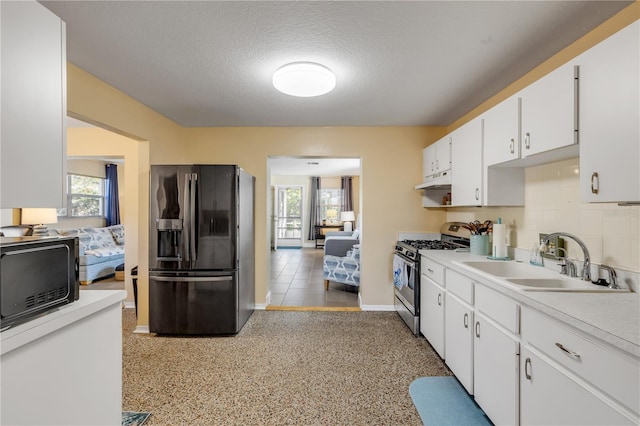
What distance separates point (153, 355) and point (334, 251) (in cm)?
280

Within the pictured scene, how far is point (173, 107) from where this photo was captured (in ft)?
9.77

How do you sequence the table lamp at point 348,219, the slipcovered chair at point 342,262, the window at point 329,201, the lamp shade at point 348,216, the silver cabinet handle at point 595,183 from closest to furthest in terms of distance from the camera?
the silver cabinet handle at point 595,183 < the slipcovered chair at point 342,262 < the table lamp at point 348,219 < the lamp shade at point 348,216 < the window at point 329,201

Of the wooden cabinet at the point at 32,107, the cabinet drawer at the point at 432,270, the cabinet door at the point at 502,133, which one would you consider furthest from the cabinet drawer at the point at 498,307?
the wooden cabinet at the point at 32,107

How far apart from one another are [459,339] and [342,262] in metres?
2.46

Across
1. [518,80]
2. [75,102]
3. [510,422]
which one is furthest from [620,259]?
[75,102]

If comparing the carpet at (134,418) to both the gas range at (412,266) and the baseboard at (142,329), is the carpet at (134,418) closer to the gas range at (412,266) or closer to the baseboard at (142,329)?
the baseboard at (142,329)

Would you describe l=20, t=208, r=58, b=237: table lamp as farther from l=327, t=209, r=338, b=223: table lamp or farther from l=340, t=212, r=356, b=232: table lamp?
l=327, t=209, r=338, b=223: table lamp

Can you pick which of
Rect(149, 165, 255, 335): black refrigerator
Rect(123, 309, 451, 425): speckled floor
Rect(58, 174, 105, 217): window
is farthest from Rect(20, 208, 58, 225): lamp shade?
Rect(58, 174, 105, 217): window

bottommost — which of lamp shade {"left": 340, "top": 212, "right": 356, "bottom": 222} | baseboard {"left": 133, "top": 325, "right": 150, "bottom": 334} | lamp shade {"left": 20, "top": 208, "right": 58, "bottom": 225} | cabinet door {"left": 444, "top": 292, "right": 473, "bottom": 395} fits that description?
baseboard {"left": 133, "top": 325, "right": 150, "bottom": 334}

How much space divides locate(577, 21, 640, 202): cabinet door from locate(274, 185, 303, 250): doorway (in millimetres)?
8433

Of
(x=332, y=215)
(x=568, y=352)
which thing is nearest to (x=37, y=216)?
(x=568, y=352)

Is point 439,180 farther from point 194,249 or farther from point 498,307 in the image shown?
point 194,249

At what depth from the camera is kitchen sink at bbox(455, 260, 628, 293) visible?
1.47 meters

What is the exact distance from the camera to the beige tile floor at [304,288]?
397cm
